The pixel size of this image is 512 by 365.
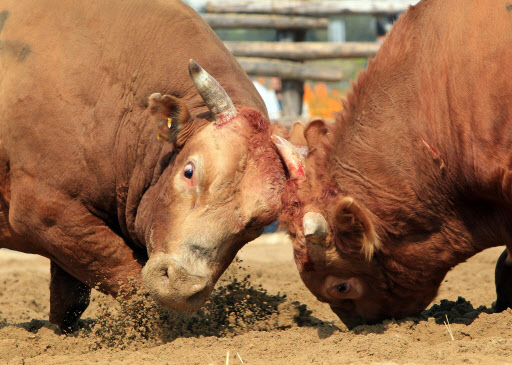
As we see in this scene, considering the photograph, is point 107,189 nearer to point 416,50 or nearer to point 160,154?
point 160,154

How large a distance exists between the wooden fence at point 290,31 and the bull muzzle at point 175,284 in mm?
6960

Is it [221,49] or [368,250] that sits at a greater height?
[221,49]

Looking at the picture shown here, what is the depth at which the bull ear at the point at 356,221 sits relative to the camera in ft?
12.3

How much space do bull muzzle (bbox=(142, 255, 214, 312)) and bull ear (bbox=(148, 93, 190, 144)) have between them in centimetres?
78

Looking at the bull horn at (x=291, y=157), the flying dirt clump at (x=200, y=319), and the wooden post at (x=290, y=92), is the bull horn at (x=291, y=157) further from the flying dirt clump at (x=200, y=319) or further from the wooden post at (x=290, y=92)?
the wooden post at (x=290, y=92)

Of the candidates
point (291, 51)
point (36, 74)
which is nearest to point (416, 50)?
point (36, 74)

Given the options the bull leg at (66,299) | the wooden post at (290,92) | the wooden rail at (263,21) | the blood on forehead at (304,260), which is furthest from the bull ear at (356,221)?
the wooden rail at (263,21)

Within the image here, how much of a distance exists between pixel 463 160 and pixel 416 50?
2.28ft

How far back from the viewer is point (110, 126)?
14.8 feet

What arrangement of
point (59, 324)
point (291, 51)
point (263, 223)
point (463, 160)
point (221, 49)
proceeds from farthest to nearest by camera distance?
point (291, 51), point (59, 324), point (221, 49), point (263, 223), point (463, 160)

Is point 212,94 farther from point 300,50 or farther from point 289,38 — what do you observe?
point 289,38

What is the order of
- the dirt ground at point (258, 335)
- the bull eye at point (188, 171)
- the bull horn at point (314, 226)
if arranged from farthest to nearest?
1. the bull eye at point (188, 171)
2. the bull horn at point (314, 226)
3. the dirt ground at point (258, 335)

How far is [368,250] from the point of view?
12.6ft

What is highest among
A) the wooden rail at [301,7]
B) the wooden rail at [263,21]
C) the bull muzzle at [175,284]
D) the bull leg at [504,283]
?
the wooden rail at [301,7]
